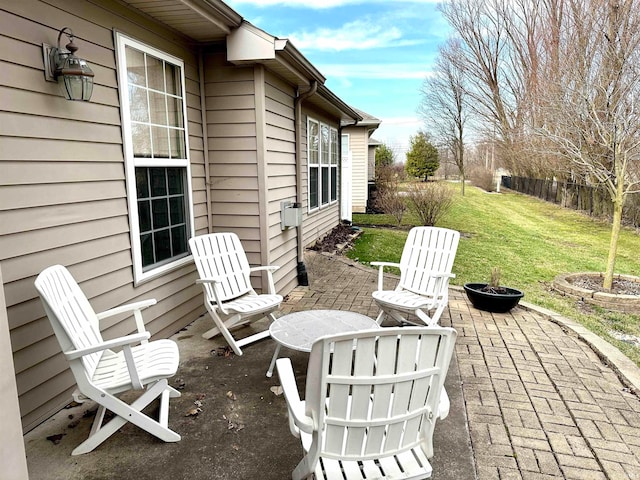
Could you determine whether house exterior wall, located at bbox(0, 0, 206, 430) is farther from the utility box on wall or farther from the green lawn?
the green lawn

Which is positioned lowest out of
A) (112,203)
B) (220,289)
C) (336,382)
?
(220,289)

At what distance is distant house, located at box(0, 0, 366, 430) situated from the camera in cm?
236

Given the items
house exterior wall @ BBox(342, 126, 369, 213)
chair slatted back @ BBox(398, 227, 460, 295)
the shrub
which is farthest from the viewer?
house exterior wall @ BBox(342, 126, 369, 213)

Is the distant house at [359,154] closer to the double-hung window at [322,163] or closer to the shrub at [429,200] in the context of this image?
the double-hung window at [322,163]

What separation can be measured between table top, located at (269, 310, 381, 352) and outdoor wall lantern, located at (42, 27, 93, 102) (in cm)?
201

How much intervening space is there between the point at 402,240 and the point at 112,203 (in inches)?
275

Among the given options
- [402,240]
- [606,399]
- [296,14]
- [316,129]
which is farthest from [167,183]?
[296,14]

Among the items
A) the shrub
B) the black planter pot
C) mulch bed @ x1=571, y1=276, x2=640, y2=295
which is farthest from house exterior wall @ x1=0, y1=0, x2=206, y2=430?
the shrub

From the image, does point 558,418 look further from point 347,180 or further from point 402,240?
point 347,180

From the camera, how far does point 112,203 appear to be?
3.07 m

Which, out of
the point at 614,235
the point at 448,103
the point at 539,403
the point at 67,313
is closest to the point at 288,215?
the point at 67,313

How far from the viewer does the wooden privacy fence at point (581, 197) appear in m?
11.3

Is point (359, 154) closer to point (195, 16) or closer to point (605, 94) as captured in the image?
point (605, 94)

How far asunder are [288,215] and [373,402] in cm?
367
